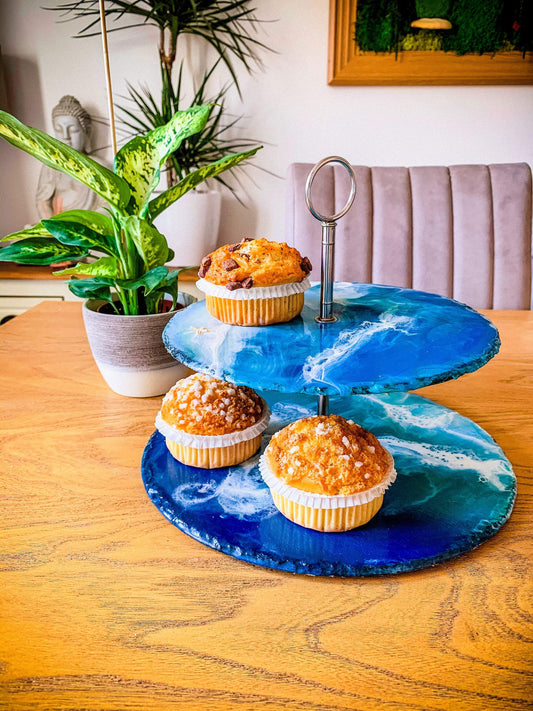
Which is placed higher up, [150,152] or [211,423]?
[150,152]

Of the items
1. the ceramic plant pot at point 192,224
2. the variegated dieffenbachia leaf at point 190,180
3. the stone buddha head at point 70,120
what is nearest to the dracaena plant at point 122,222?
the variegated dieffenbachia leaf at point 190,180

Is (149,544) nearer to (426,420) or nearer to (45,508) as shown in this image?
(45,508)

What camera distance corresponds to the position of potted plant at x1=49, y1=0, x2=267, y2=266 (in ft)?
7.58

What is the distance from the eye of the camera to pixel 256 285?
0.75m

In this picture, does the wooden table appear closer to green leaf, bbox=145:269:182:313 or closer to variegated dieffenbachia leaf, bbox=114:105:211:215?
green leaf, bbox=145:269:182:313

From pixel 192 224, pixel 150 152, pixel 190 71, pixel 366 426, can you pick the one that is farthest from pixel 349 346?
pixel 190 71

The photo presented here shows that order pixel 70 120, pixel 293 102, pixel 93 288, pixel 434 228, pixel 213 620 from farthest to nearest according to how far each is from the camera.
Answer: pixel 293 102
pixel 70 120
pixel 434 228
pixel 93 288
pixel 213 620

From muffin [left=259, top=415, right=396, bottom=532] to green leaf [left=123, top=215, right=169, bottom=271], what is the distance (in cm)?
40

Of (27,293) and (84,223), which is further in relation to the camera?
(27,293)

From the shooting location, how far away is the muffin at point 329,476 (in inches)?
25.5

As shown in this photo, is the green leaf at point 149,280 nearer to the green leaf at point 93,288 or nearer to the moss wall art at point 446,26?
the green leaf at point 93,288

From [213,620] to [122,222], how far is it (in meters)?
0.60

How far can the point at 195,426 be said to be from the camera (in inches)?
30.7

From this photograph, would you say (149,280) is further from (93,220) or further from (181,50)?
(181,50)
